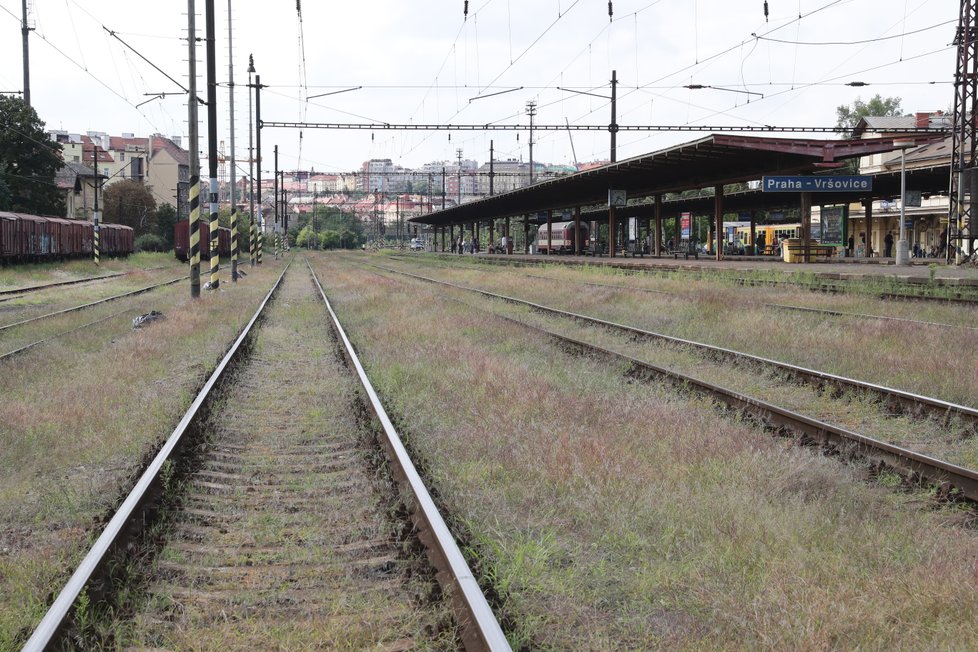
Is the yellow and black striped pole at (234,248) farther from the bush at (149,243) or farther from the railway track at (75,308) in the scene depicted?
the bush at (149,243)

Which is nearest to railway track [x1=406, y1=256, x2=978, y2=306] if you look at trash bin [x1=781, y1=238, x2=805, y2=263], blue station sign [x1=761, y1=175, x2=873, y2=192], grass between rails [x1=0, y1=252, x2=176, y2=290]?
blue station sign [x1=761, y1=175, x2=873, y2=192]

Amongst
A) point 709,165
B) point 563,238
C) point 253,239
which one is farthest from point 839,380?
point 563,238

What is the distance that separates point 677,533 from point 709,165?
1226 inches

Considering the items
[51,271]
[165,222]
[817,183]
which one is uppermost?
[165,222]

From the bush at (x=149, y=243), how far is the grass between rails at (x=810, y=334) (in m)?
66.1

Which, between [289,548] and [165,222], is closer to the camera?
[289,548]

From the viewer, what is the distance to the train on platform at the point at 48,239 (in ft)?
119

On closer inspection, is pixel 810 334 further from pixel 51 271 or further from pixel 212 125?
pixel 51 271

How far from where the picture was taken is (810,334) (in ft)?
42.8

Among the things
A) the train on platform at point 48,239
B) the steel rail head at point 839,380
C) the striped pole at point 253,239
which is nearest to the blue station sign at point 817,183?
the steel rail head at point 839,380

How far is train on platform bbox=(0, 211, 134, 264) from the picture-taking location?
36250mm

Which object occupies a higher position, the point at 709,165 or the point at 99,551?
the point at 709,165

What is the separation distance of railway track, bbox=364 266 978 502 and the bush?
74.6 metres

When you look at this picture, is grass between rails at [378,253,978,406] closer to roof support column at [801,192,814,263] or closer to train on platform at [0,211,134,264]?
roof support column at [801,192,814,263]
